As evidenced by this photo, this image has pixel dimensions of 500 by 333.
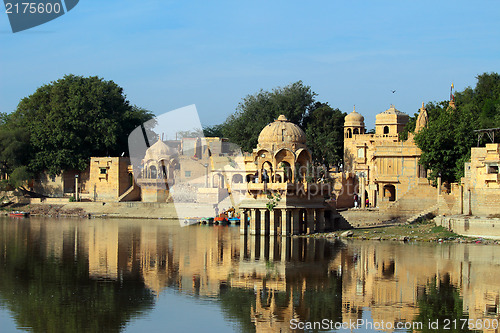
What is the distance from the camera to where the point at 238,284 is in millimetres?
25812

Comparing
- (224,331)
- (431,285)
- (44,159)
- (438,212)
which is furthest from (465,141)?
(44,159)

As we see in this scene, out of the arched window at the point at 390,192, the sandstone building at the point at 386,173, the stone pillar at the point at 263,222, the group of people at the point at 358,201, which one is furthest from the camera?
the group of people at the point at 358,201

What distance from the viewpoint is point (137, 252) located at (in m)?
33.4

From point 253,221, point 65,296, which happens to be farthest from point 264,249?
point 65,296

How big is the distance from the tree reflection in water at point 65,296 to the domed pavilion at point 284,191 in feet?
29.8

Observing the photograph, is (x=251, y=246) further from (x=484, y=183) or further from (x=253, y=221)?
(x=484, y=183)

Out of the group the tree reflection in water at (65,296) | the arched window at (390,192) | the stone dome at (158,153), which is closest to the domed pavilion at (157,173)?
the stone dome at (158,153)

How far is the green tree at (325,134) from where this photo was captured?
56.3 m

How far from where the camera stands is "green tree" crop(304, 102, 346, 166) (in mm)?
56344

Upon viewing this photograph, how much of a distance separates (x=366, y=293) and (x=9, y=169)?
40418 mm

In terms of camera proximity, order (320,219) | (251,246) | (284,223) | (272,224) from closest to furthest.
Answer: (251,246) → (284,223) → (272,224) → (320,219)

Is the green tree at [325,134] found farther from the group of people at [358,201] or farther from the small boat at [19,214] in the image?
the small boat at [19,214]

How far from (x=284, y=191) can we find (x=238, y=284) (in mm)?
11068

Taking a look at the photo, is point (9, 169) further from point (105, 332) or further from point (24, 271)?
point (105, 332)
